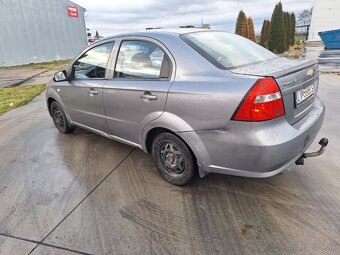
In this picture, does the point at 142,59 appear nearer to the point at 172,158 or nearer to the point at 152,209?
the point at 172,158

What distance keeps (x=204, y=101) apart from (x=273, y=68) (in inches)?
28.8

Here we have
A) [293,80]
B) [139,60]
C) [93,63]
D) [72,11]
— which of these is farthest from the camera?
[72,11]

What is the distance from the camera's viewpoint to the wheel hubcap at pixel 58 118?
196 inches

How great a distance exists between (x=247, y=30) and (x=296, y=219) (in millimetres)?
19491

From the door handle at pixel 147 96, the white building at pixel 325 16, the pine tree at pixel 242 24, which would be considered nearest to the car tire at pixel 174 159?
the door handle at pixel 147 96

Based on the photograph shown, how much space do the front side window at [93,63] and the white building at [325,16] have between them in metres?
37.6

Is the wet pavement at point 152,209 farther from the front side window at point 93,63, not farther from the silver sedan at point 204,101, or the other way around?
the front side window at point 93,63

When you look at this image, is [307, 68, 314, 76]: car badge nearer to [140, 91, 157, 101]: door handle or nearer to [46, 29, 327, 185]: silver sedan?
[46, 29, 327, 185]: silver sedan

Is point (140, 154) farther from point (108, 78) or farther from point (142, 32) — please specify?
point (142, 32)

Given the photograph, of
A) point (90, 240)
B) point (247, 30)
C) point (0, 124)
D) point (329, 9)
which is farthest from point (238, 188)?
point (329, 9)

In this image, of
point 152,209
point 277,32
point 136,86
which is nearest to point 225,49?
point 136,86

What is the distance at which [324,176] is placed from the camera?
10.6 ft

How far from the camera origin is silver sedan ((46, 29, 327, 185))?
7.88 ft

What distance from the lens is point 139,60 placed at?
328 cm
